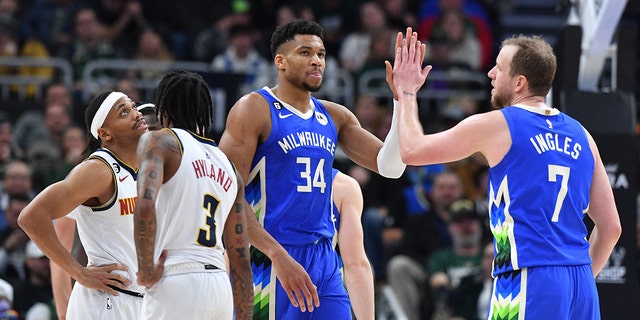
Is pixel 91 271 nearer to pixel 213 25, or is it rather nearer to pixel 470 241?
pixel 470 241

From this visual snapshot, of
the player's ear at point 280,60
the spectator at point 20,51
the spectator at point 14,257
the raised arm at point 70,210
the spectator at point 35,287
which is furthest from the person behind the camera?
the spectator at point 20,51

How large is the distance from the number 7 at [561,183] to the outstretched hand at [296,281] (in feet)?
5.08

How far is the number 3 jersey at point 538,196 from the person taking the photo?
571 centimetres

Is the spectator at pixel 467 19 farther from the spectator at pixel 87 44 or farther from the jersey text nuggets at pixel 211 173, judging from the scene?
the jersey text nuggets at pixel 211 173

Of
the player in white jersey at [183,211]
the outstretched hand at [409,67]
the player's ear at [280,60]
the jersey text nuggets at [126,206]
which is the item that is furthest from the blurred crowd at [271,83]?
the outstretched hand at [409,67]

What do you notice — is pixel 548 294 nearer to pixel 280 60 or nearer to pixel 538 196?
pixel 538 196

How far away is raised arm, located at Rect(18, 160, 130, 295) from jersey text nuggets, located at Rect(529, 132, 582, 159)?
2578 mm

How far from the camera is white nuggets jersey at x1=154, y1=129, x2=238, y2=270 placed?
17.9 ft

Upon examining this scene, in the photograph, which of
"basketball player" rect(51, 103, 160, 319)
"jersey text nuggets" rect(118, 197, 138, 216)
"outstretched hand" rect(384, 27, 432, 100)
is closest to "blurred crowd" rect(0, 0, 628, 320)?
"basketball player" rect(51, 103, 160, 319)

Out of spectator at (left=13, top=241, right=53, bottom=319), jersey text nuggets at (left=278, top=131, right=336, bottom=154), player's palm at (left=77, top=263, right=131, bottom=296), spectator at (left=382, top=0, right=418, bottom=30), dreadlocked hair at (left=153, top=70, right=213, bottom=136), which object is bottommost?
spectator at (left=13, top=241, right=53, bottom=319)

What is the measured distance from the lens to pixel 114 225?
256 inches

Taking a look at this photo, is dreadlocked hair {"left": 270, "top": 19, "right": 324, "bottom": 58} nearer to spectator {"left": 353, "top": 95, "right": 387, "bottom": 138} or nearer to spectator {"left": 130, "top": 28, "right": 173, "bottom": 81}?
spectator {"left": 353, "top": 95, "right": 387, "bottom": 138}

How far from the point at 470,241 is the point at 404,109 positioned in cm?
651

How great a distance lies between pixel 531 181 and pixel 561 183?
189mm
